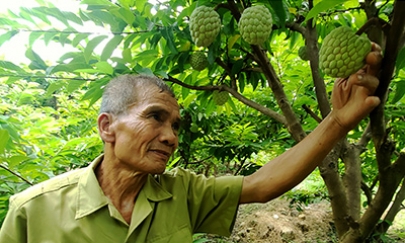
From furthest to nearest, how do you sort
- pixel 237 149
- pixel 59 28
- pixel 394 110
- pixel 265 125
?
pixel 265 125 → pixel 237 149 → pixel 394 110 → pixel 59 28

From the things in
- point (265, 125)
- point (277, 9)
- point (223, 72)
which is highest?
point (277, 9)

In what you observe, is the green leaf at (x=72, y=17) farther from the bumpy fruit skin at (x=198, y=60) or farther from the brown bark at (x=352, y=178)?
the brown bark at (x=352, y=178)

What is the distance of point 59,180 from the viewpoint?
1.46 metres

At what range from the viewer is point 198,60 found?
1514 millimetres

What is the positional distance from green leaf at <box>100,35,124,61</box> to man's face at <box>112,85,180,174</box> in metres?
0.20

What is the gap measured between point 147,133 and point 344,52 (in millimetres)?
776

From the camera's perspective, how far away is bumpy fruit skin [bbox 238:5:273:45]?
112cm

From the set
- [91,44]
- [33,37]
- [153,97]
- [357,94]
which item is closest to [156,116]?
[153,97]

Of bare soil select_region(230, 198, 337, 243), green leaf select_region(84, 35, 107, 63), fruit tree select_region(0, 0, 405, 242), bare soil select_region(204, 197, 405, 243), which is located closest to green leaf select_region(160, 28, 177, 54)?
fruit tree select_region(0, 0, 405, 242)

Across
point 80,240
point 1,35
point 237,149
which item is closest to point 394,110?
point 237,149

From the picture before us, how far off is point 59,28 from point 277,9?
102cm

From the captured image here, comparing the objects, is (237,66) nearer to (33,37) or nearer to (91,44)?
(91,44)

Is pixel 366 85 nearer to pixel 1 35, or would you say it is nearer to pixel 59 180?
pixel 59 180

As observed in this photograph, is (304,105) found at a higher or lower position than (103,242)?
higher
